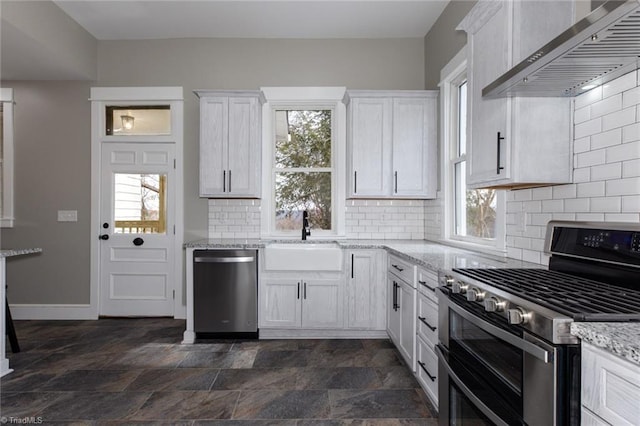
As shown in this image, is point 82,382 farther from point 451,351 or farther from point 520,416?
point 520,416

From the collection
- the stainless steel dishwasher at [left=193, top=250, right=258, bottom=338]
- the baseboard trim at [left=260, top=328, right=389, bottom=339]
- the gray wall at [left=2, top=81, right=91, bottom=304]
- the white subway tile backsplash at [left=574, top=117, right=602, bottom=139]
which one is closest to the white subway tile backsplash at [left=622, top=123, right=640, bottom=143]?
the white subway tile backsplash at [left=574, top=117, right=602, bottom=139]

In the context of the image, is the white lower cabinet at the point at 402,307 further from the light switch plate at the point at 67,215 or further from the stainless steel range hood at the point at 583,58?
the light switch plate at the point at 67,215

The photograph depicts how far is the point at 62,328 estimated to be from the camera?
12.3ft

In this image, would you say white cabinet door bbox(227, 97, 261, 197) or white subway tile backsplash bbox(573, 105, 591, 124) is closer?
white subway tile backsplash bbox(573, 105, 591, 124)

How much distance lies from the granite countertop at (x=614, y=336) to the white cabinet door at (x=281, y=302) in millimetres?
2604

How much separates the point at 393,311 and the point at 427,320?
859 millimetres

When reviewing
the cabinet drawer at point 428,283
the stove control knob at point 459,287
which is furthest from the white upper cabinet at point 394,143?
the stove control knob at point 459,287

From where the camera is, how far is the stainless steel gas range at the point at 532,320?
1.02 m

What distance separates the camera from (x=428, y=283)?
2.24 metres

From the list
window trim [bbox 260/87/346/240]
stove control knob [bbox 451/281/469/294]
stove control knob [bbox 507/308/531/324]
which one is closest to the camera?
stove control knob [bbox 507/308/531/324]

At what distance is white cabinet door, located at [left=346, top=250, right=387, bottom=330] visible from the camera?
3395 millimetres

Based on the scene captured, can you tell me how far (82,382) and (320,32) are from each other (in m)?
3.90

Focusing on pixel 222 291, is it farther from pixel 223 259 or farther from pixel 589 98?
pixel 589 98

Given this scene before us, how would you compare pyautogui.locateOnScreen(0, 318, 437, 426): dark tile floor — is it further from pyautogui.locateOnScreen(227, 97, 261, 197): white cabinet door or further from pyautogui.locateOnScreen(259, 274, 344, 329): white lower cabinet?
pyautogui.locateOnScreen(227, 97, 261, 197): white cabinet door
